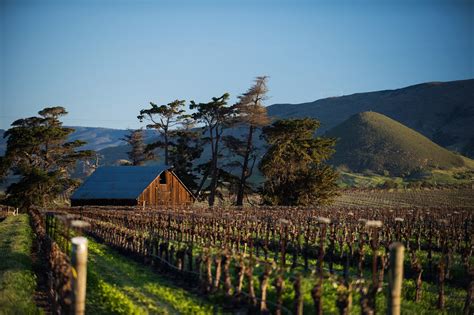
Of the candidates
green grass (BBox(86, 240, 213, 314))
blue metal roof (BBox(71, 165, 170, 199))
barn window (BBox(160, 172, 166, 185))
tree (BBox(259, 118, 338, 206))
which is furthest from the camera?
barn window (BBox(160, 172, 166, 185))

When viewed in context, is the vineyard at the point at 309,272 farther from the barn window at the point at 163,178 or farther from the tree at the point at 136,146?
the tree at the point at 136,146

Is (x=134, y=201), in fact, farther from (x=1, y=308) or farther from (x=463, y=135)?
(x=463, y=135)

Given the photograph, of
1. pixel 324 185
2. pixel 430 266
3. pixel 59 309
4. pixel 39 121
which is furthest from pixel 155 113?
pixel 59 309

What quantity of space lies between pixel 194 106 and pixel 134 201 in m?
13.3

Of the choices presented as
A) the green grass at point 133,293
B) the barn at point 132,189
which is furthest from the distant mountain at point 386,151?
the green grass at point 133,293

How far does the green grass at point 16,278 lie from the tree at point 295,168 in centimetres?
2952

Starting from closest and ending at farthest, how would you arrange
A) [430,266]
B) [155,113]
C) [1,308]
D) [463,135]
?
1. [1,308]
2. [430,266]
3. [155,113]
4. [463,135]

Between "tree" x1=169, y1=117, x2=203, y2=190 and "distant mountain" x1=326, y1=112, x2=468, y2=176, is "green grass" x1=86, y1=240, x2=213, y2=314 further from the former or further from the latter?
"distant mountain" x1=326, y1=112, x2=468, y2=176

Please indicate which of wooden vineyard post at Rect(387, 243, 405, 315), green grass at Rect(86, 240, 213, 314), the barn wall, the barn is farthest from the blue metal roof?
wooden vineyard post at Rect(387, 243, 405, 315)

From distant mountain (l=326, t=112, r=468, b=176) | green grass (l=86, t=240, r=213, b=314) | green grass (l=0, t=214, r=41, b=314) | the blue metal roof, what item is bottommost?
green grass (l=86, t=240, r=213, b=314)

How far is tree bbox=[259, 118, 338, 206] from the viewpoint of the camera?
47.3 meters

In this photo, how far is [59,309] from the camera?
9828mm

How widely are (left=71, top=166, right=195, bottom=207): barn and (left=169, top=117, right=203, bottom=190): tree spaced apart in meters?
6.44

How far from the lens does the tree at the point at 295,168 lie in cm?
4728
